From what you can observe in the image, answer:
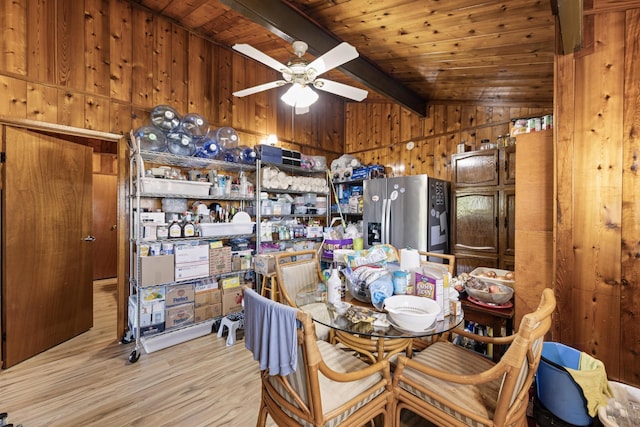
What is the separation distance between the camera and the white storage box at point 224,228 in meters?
3.01

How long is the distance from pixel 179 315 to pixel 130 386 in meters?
0.76

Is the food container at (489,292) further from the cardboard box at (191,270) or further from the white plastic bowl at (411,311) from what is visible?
the cardboard box at (191,270)

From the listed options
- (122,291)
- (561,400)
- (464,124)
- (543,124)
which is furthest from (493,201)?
(122,291)

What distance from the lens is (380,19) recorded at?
2.17m

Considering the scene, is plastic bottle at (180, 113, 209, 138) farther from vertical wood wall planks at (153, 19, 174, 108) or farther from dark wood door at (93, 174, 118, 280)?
dark wood door at (93, 174, 118, 280)

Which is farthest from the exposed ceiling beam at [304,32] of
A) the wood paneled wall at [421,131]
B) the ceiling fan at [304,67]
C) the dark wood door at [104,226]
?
the dark wood door at [104,226]

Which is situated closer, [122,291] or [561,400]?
[561,400]

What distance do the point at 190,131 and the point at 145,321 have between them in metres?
1.99

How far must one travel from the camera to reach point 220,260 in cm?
312

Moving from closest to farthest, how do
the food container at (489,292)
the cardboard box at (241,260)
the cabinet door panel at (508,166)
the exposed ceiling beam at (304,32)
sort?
the food container at (489,292), the exposed ceiling beam at (304,32), the cabinet door panel at (508,166), the cardboard box at (241,260)

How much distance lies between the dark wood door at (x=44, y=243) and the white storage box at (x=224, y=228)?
52.3 inches

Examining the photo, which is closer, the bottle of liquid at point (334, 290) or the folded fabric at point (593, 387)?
the folded fabric at point (593, 387)

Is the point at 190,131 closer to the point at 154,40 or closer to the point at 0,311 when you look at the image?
the point at 154,40

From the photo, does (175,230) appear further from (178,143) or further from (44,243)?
(44,243)
